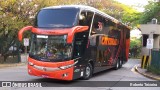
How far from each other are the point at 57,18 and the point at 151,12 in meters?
27.8

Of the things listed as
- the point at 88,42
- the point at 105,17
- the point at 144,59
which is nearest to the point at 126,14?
the point at 144,59

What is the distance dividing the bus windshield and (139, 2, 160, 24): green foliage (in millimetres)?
25353

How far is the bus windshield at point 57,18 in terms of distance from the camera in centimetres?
1465

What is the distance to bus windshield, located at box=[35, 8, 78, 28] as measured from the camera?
14650mm

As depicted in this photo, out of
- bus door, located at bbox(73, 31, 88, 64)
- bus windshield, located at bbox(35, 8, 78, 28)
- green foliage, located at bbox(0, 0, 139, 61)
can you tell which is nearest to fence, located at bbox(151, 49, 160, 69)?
bus door, located at bbox(73, 31, 88, 64)

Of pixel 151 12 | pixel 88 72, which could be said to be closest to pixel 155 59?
pixel 88 72

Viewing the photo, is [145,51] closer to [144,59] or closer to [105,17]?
[144,59]

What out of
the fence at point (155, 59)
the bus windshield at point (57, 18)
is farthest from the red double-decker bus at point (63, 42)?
the fence at point (155, 59)

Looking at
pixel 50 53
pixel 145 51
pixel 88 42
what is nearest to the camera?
pixel 50 53

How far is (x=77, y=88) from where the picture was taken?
13305 millimetres

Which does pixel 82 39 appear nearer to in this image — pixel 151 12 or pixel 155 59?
pixel 155 59

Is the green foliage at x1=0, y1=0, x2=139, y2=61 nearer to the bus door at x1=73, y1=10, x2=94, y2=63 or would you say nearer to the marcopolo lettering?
the marcopolo lettering

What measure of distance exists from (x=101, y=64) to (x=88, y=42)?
3.33 meters

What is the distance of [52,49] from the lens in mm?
14383
